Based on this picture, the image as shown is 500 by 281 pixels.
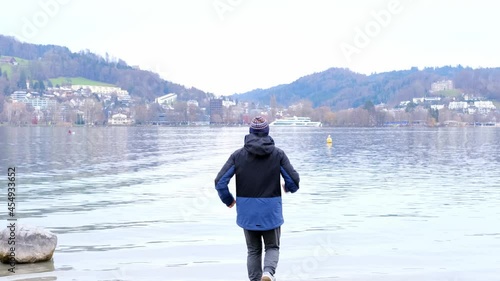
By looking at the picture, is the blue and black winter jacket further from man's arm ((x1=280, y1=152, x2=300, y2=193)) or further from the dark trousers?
the dark trousers

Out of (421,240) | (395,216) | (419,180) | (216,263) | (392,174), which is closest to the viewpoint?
(216,263)

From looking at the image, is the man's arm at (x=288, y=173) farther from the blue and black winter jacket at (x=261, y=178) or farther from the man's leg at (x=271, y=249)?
the man's leg at (x=271, y=249)

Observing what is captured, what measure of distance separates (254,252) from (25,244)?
6123 mm

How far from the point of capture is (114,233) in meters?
19.7

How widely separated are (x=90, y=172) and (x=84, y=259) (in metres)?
27.3

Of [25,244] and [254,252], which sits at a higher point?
[254,252]

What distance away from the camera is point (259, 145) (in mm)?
10305

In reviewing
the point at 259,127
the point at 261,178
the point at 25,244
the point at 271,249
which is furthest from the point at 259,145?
the point at 25,244

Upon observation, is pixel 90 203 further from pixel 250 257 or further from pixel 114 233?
pixel 250 257

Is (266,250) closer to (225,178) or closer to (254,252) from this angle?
(254,252)

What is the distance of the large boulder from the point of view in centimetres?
1470

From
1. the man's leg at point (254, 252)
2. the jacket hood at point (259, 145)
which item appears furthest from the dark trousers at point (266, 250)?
the jacket hood at point (259, 145)

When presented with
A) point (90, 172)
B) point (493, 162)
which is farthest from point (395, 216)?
point (493, 162)

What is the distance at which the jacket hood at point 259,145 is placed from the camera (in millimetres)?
10305
